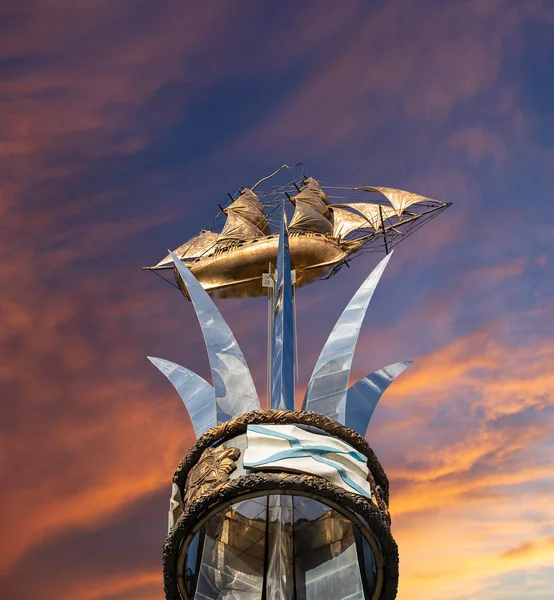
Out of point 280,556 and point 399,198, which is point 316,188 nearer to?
point 399,198

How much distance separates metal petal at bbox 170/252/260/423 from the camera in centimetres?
2680

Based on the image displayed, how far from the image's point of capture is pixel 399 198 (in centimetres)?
4241

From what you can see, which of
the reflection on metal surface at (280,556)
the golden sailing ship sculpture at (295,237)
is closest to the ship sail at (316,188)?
the golden sailing ship sculpture at (295,237)

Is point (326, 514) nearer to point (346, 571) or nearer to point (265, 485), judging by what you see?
point (346, 571)

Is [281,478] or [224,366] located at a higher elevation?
[224,366]

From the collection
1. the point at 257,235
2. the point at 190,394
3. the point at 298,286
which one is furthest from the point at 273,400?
the point at 257,235

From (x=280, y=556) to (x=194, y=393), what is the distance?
588 centimetres

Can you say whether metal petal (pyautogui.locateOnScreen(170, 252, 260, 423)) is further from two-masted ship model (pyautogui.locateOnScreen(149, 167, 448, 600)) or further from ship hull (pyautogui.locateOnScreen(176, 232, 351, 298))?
ship hull (pyautogui.locateOnScreen(176, 232, 351, 298))

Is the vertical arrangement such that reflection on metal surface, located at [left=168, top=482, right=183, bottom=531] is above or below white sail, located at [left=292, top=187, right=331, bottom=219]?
below

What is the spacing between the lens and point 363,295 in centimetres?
3017

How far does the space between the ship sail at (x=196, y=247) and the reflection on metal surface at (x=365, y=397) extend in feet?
42.3

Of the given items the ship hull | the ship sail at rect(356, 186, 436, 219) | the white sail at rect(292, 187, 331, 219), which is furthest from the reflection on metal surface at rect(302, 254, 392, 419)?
the white sail at rect(292, 187, 331, 219)

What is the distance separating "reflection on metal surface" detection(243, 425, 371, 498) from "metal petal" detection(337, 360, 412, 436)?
118 inches

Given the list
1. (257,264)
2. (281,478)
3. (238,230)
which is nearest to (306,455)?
(281,478)
